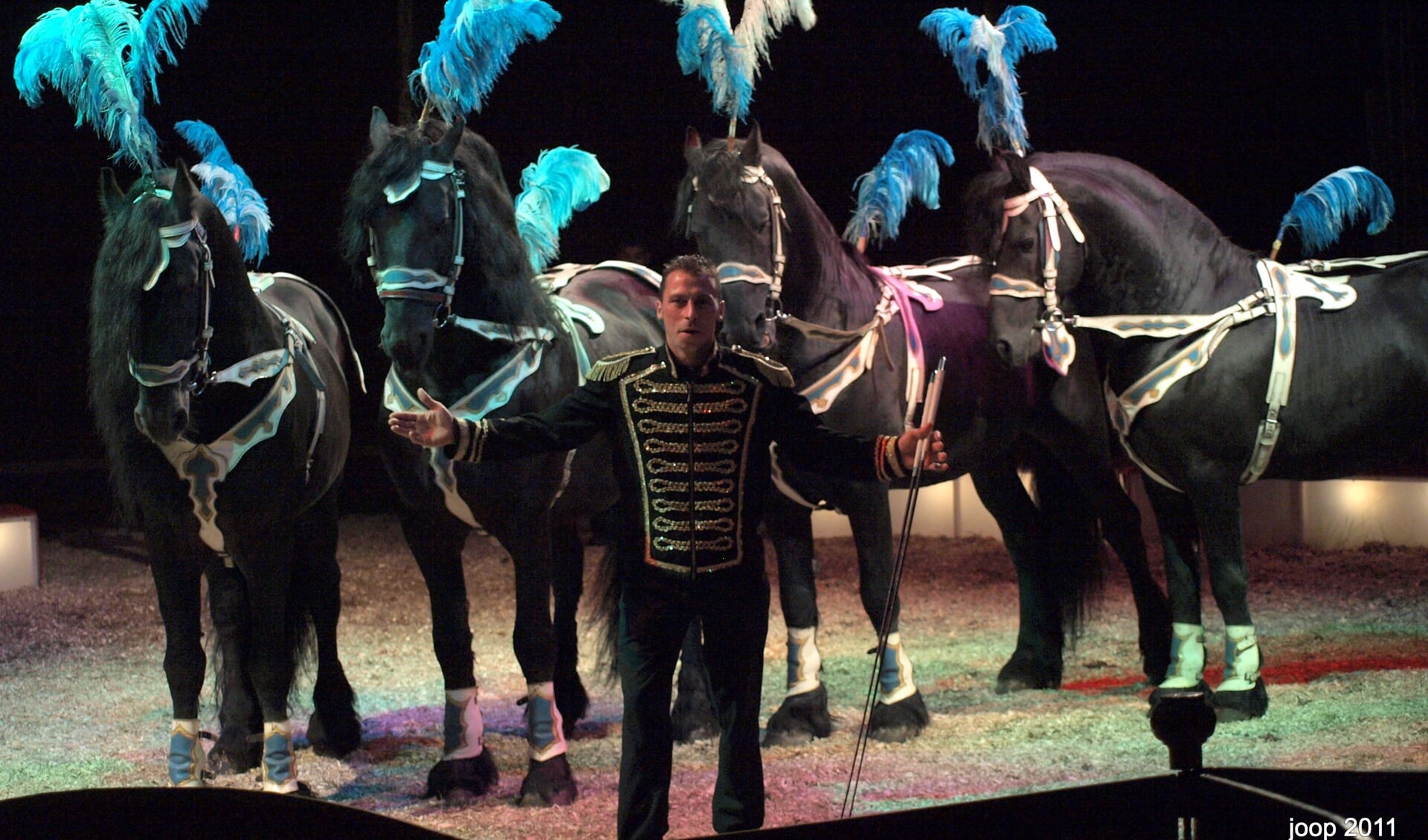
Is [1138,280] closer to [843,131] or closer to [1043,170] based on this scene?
[1043,170]

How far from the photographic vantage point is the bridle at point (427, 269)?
165 inches

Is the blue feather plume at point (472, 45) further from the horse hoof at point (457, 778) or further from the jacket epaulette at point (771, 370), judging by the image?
the horse hoof at point (457, 778)

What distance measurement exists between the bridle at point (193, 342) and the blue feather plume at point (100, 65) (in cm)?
38

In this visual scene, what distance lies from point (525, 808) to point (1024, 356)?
2.37m

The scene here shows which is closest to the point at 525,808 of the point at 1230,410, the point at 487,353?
the point at 487,353

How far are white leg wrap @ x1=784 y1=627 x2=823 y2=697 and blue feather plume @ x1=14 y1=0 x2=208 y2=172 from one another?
2772mm

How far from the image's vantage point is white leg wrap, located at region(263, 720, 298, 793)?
428cm

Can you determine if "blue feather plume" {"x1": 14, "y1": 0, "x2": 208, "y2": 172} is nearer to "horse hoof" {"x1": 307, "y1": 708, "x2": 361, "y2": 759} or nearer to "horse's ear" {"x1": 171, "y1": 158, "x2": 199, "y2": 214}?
"horse's ear" {"x1": 171, "y1": 158, "x2": 199, "y2": 214}

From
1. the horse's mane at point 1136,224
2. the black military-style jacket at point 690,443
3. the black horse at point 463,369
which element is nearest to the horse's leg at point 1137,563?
the horse's mane at point 1136,224

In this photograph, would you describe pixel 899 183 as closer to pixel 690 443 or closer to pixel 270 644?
pixel 690 443

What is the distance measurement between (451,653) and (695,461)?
158 cm

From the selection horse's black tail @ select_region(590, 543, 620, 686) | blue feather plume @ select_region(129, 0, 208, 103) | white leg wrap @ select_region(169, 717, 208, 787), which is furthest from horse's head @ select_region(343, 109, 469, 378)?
horse's black tail @ select_region(590, 543, 620, 686)

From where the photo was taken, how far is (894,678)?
5.17 meters

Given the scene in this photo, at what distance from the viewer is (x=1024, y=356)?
5137mm
